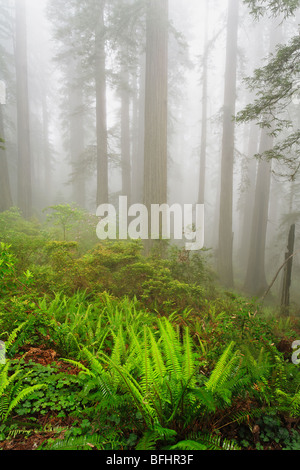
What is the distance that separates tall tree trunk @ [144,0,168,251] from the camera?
24.0 feet

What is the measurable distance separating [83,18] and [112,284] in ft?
33.6

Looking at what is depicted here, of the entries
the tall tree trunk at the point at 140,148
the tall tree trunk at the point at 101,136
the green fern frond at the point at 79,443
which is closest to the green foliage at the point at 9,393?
the green fern frond at the point at 79,443

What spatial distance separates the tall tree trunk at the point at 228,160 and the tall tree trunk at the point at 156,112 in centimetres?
437

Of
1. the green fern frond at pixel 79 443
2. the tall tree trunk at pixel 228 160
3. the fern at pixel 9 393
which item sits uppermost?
the tall tree trunk at pixel 228 160

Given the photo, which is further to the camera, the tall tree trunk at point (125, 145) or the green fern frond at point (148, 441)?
the tall tree trunk at point (125, 145)

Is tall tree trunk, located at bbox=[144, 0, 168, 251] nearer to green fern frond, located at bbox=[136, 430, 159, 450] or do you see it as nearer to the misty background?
the misty background

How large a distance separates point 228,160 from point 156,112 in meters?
4.69

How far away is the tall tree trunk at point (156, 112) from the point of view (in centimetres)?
732

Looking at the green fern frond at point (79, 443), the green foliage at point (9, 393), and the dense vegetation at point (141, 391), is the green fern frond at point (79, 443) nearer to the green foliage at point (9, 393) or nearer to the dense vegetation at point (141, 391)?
the dense vegetation at point (141, 391)

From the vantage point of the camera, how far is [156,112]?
24.2 feet

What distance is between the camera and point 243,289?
11969 mm

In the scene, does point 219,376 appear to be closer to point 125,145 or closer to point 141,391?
point 141,391

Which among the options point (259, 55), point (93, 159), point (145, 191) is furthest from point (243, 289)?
point (259, 55)

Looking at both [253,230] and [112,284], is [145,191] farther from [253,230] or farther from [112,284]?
[253,230]
